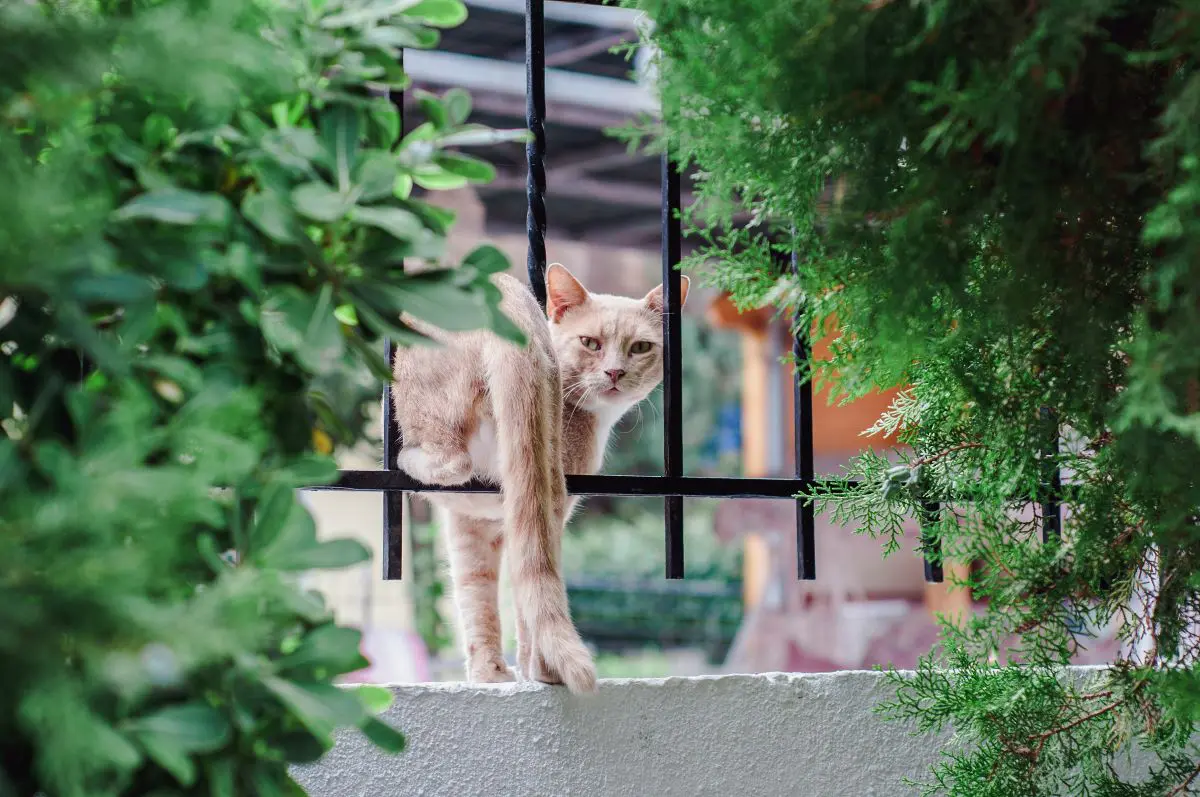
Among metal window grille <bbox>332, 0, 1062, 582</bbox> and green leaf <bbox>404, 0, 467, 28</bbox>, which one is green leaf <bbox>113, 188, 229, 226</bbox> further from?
metal window grille <bbox>332, 0, 1062, 582</bbox>

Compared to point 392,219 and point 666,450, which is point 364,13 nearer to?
point 392,219

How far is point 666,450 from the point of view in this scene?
1.51 metres

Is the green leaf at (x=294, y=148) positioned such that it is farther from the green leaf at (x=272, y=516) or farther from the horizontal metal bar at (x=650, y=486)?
the horizontal metal bar at (x=650, y=486)

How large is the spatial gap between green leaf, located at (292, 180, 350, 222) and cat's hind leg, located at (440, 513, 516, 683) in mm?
1202

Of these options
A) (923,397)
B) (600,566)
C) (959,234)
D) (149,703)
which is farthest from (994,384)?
(600,566)

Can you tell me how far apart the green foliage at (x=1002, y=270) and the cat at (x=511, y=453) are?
1.04 feet

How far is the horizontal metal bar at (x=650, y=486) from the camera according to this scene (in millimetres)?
1432

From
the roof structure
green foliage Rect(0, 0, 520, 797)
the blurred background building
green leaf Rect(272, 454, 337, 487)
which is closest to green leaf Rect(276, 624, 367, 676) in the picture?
green foliage Rect(0, 0, 520, 797)

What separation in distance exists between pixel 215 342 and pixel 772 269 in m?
0.76

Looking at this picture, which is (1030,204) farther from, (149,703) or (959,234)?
(149,703)

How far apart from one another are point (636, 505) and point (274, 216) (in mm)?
9427

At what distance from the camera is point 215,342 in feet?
2.25

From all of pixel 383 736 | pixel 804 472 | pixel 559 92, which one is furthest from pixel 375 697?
pixel 559 92

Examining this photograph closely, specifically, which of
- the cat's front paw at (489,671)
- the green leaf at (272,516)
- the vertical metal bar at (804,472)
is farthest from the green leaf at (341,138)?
the cat's front paw at (489,671)
